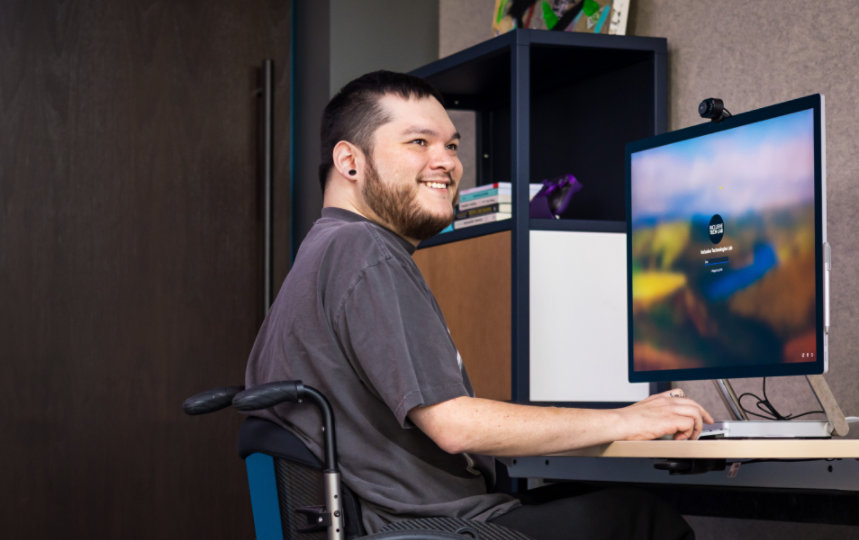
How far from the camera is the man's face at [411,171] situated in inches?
70.5

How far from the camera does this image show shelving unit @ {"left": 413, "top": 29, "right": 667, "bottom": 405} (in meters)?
2.61

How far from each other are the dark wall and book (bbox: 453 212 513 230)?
1.05m

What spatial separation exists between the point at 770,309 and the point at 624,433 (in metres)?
0.39

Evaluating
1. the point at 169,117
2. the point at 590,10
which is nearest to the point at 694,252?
the point at 590,10

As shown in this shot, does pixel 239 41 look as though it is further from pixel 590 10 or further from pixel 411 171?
pixel 411 171

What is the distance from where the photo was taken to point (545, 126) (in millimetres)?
3133

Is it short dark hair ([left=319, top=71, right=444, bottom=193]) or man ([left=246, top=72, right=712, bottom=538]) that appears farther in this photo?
short dark hair ([left=319, top=71, right=444, bottom=193])

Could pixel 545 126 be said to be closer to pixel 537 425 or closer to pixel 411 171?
pixel 411 171

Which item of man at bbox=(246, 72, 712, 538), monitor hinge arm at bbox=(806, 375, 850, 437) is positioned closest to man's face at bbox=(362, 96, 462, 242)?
man at bbox=(246, 72, 712, 538)

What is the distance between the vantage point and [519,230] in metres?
2.60

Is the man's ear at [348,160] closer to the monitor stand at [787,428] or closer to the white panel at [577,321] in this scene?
the monitor stand at [787,428]

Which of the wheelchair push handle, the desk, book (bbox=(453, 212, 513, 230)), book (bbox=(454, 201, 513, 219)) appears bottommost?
the desk

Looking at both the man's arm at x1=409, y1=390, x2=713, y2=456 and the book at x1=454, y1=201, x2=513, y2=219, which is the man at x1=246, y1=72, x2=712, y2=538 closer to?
the man's arm at x1=409, y1=390, x2=713, y2=456

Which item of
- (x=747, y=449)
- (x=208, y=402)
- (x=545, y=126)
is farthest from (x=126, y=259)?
(x=747, y=449)
